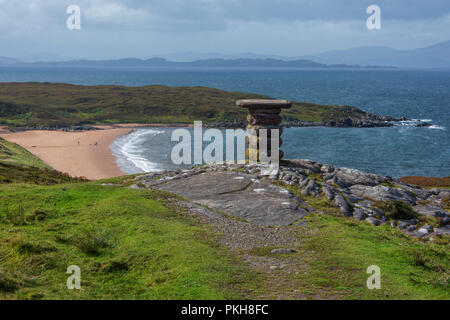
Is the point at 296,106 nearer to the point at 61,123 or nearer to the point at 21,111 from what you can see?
the point at 61,123

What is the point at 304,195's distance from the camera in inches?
690

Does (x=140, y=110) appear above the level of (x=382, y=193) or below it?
above

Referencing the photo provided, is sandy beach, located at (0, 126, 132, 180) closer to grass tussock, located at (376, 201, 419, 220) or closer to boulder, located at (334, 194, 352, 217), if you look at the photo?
boulder, located at (334, 194, 352, 217)

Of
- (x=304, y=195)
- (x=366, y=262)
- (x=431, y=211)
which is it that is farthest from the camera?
(x=304, y=195)

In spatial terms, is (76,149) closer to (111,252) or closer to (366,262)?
(111,252)

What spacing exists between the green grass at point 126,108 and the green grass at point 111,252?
249 feet

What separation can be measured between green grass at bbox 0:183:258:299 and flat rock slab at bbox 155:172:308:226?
2.12 metres

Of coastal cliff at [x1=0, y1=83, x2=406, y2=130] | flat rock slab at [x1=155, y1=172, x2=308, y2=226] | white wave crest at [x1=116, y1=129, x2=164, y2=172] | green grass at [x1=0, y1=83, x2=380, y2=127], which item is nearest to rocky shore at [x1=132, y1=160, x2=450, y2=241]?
flat rock slab at [x1=155, y1=172, x2=308, y2=226]

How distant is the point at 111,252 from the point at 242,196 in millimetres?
7236

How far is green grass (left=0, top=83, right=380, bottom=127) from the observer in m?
92.0

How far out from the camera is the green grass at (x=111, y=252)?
8578 millimetres

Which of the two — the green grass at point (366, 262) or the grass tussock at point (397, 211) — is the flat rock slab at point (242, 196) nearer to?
the green grass at point (366, 262)

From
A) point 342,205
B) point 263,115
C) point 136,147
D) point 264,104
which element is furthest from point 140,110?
point 342,205

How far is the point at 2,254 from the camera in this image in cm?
1020
